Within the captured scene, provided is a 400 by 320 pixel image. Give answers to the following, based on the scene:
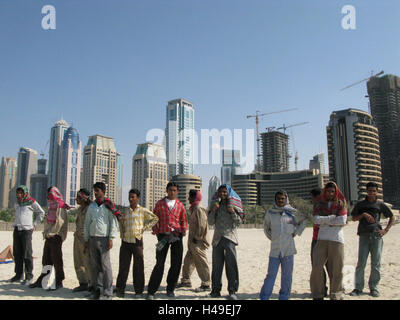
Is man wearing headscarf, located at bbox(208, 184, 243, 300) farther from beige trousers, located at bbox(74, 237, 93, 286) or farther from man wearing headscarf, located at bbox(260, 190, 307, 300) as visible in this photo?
beige trousers, located at bbox(74, 237, 93, 286)

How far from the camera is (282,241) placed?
17.6 ft

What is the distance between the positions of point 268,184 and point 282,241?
466 ft

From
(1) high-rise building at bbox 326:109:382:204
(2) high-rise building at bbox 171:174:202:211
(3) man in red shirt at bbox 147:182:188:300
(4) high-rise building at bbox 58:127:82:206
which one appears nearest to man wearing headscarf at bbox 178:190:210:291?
(3) man in red shirt at bbox 147:182:188:300

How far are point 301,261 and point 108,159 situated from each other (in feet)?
635

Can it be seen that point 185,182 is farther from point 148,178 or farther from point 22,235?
point 22,235

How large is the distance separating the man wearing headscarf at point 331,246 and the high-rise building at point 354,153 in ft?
342

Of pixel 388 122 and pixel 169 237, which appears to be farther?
pixel 388 122

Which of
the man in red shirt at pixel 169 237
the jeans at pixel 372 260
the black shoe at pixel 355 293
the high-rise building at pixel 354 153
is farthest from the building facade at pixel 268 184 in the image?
the man in red shirt at pixel 169 237

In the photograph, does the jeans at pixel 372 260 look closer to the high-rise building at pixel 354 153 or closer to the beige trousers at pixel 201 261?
the beige trousers at pixel 201 261

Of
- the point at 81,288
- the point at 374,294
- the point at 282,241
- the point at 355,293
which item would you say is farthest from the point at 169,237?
the point at 374,294

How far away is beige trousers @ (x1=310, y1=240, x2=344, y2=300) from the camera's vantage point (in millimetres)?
5359

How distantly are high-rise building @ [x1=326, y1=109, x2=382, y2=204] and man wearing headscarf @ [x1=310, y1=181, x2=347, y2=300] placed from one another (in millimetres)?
104327

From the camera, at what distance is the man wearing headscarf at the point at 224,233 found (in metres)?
5.80

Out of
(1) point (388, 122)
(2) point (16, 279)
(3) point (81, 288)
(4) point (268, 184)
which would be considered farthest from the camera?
(1) point (388, 122)
